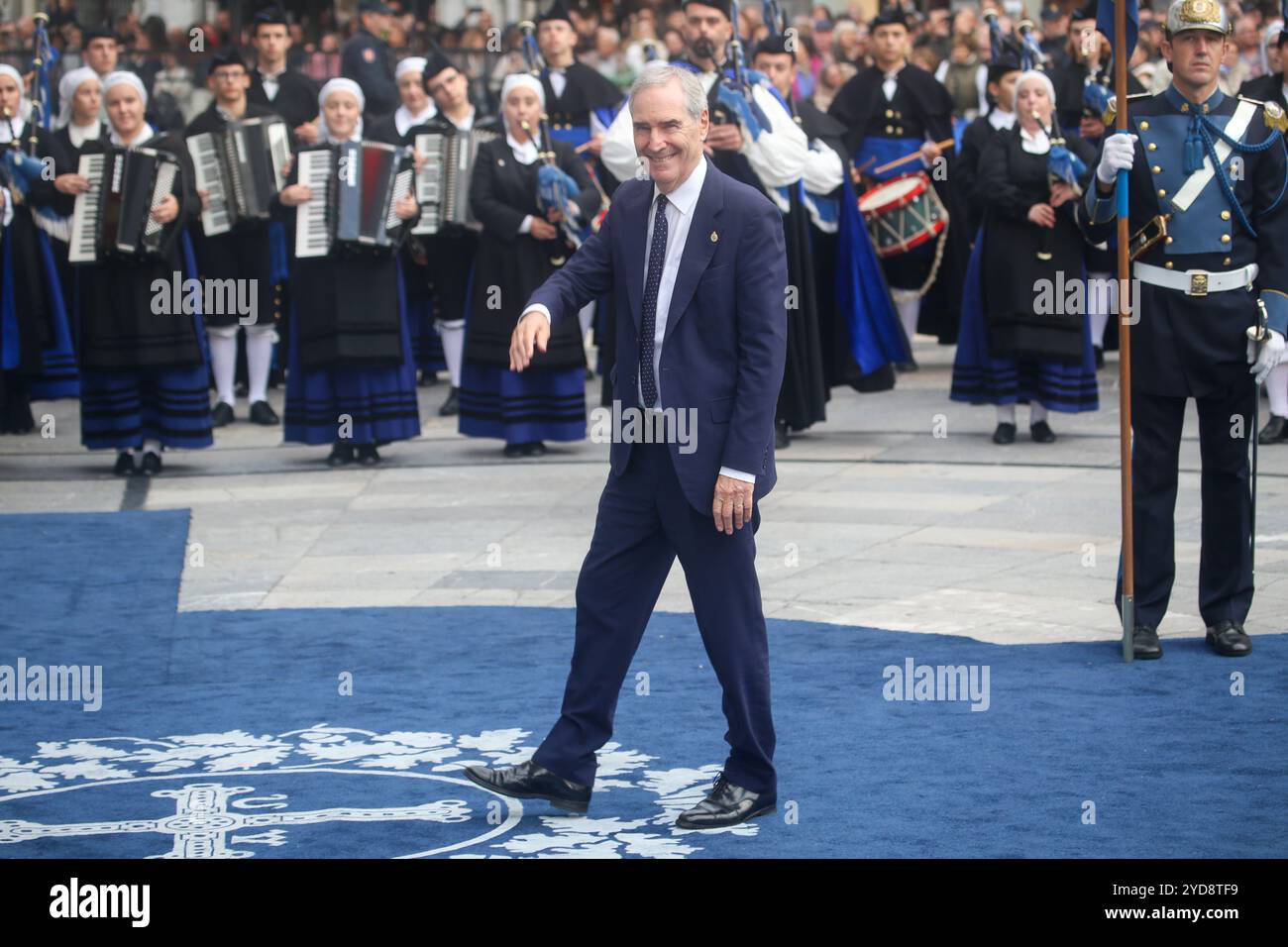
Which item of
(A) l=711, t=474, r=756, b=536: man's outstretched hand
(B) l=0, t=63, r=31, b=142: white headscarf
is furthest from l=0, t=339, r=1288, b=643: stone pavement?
(A) l=711, t=474, r=756, b=536: man's outstretched hand

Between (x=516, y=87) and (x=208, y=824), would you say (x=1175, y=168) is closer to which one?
(x=208, y=824)

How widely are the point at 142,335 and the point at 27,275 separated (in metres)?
1.74

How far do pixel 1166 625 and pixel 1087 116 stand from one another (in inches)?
246

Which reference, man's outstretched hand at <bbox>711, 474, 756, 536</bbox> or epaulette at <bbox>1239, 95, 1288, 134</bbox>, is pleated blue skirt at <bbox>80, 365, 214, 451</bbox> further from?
man's outstretched hand at <bbox>711, 474, 756, 536</bbox>

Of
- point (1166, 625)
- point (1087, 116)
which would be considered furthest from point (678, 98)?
point (1087, 116)

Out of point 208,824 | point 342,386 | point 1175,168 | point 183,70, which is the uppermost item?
point 183,70

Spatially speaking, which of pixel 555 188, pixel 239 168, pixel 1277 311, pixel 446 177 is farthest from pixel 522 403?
pixel 1277 311

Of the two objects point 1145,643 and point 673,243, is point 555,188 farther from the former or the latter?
point 673,243

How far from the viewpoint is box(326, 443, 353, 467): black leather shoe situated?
11453 mm

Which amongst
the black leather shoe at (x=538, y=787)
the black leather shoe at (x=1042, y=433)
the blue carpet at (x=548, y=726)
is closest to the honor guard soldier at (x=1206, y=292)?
the blue carpet at (x=548, y=726)

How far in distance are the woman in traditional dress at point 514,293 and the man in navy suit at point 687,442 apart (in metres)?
6.02

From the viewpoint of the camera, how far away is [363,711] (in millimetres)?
6488

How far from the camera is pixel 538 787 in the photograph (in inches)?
211

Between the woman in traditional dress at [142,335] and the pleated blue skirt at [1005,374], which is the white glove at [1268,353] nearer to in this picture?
the pleated blue skirt at [1005,374]
